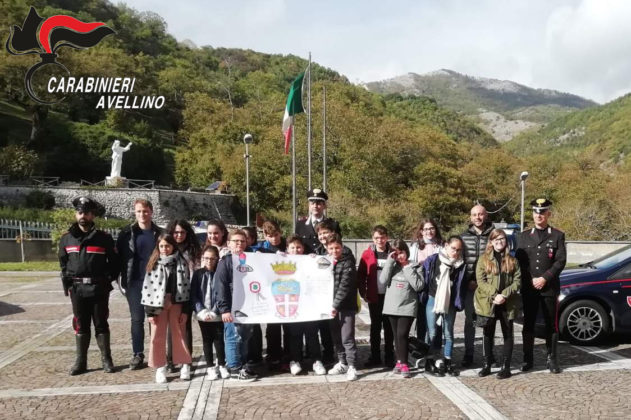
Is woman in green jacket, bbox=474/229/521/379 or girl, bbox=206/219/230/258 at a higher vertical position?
girl, bbox=206/219/230/258

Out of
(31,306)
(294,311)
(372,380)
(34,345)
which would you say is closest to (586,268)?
(372,380)

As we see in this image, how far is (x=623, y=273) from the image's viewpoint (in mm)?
7164

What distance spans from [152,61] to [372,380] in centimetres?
7618

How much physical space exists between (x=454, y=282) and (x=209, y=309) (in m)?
2.87

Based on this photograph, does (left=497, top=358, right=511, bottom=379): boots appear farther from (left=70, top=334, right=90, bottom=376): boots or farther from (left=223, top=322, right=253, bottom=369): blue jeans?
(left=70, top=334, right=90, bottom=376): boots

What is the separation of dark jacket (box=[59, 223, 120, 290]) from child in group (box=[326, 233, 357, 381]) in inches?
105

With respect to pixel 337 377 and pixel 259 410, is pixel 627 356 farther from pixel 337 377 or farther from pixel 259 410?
pixel 259 410

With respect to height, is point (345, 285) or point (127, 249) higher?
point (127, 249)

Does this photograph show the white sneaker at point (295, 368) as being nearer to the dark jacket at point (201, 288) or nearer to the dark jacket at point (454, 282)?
the dark jacket at point (201, 288)

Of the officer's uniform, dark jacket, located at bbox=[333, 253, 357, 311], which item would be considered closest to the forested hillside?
the officer's uniform

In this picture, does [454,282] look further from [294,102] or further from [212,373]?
[294,102]

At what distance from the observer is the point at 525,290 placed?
19.6 ft

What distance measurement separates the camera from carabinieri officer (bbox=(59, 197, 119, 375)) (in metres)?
5.76

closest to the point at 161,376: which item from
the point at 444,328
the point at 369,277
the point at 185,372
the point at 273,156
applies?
the point at 185,372
